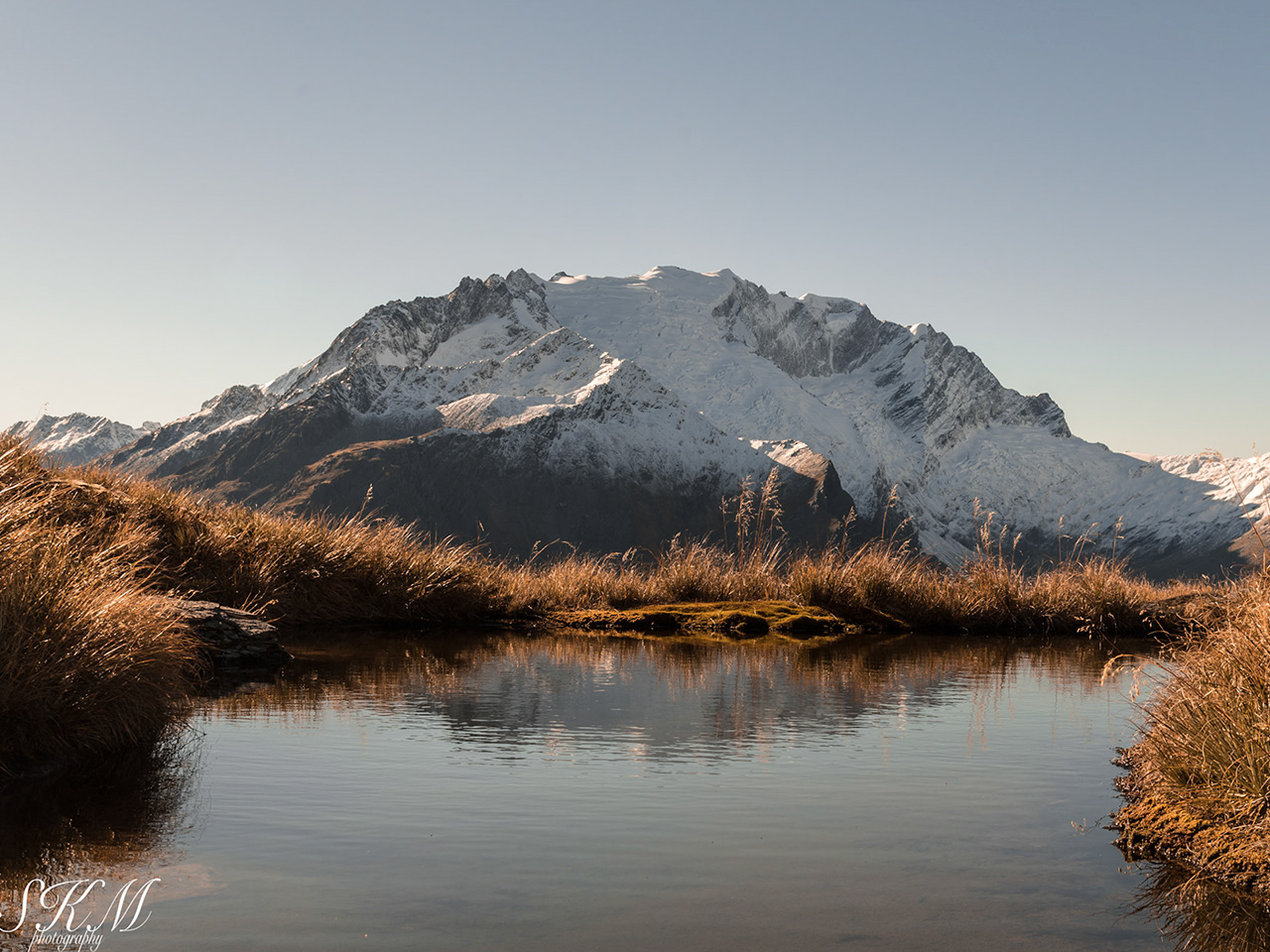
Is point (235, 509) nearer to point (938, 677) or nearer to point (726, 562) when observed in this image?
point (726, 562)

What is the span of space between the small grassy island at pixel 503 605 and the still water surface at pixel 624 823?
503mm

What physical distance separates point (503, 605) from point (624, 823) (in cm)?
1157

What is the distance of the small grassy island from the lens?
5.48 meters

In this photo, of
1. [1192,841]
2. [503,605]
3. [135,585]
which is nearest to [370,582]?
[503,605]

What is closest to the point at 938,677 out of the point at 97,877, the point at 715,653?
the point at 715,653

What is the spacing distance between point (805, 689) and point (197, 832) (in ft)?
19.7

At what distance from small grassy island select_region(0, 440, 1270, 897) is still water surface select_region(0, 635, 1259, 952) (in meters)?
0.50

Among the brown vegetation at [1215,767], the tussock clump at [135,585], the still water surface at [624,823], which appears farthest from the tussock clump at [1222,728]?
the tussock clump at [135,585]

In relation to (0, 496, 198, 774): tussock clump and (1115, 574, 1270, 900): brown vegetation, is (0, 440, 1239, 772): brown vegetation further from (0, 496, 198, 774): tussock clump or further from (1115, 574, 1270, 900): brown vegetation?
(1115, 574, 1270, 900): brown vegetation

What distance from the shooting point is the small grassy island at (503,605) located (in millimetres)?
5484

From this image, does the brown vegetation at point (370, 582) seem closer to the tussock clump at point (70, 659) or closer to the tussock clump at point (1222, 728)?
the tussock clump at point (70, 659)

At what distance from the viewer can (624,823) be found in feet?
18.3

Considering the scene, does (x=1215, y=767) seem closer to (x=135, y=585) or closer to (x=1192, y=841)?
(x=1192, y=841)

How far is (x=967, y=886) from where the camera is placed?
188 inches
